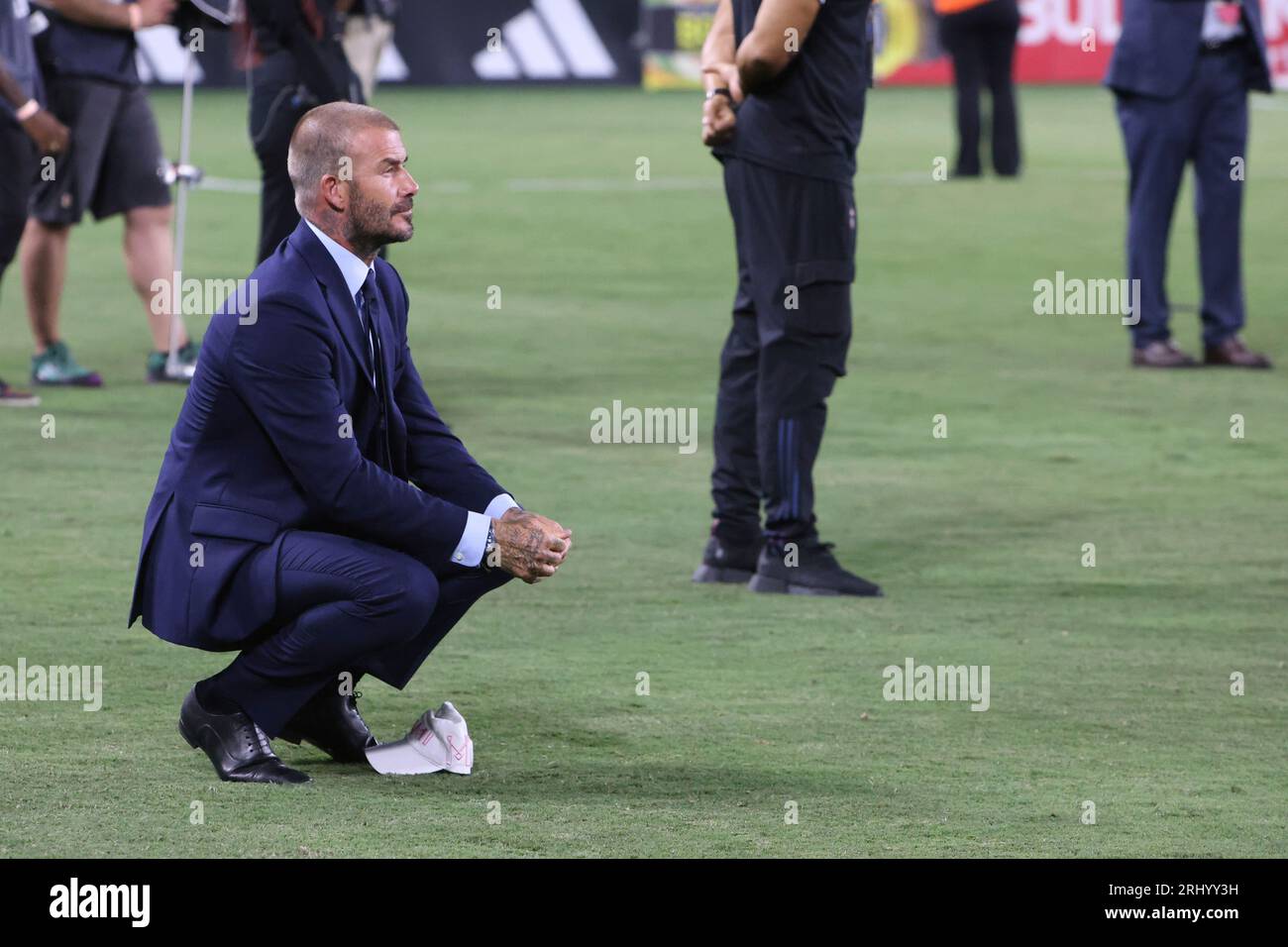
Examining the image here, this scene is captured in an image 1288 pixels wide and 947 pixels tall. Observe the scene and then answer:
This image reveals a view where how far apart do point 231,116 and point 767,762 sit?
19606 mm

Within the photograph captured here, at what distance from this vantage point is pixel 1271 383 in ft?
34.2

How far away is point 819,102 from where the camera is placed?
21.2ft

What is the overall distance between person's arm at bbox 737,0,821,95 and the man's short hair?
1.92m

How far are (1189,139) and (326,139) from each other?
23.1ft

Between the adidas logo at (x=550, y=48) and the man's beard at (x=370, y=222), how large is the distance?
24.7m

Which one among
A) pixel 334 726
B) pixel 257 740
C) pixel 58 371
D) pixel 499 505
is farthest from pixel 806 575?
pixel 58 371

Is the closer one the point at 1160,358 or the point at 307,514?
the point at 307,514

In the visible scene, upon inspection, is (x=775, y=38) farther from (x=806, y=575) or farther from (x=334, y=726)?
(x=334, y=726)

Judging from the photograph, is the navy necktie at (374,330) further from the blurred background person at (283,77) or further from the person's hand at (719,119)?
the blurred background person at (283,77)

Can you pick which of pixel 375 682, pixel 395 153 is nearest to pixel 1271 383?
pixel 375 682

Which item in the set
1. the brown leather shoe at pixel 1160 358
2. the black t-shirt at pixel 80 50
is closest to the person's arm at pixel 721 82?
the black t-shirt at pixel 80 50

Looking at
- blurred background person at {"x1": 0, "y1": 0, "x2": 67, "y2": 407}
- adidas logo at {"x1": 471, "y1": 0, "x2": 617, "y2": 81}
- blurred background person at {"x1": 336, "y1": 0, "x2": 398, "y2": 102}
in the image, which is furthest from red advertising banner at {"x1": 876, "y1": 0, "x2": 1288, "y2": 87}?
blurred background person at {"x1": 0, "y1": 0, "x2": 67, "y2": 407}

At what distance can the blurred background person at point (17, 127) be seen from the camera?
28.2 ft

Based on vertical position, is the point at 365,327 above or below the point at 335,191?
below
